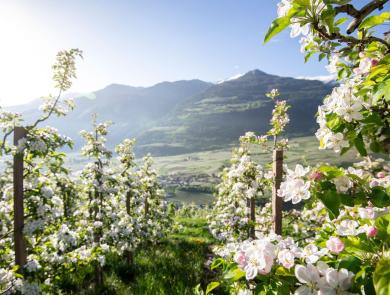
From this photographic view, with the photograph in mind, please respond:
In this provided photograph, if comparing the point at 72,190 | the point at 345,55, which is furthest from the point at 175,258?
the point at 345,55

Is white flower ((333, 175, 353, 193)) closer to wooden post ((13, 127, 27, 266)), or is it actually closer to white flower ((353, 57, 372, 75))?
white flower ((353, 57, 372, 75))

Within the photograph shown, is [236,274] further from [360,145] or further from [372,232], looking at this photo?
[360,145]

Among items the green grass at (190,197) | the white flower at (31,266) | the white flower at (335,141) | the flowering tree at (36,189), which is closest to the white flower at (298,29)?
the white flower at (335,141)

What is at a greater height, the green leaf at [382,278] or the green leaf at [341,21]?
the green leaf at [341,21]

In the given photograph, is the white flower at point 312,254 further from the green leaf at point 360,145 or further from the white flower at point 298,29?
the white flower at point 298,29

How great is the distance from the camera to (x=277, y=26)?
1495mm

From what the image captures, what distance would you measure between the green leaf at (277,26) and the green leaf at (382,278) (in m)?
1.05

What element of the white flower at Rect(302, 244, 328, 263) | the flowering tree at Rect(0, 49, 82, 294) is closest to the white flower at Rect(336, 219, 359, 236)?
the white flower at Rect(302, 244, 328, 263)

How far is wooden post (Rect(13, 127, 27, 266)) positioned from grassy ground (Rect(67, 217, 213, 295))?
305 cm

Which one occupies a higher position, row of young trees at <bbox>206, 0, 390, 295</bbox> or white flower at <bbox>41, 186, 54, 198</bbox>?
row of young trees at <bbox>206, 0, 390, 295</bbox>

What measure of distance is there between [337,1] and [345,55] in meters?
0.86

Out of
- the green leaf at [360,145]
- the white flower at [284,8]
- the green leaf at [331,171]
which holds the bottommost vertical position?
the green leaf at [331,171]

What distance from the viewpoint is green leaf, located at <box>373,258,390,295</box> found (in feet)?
3.54

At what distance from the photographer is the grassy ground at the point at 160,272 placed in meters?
7.51
